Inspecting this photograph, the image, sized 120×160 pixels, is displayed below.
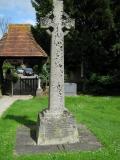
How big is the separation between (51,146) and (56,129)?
0.51 meters

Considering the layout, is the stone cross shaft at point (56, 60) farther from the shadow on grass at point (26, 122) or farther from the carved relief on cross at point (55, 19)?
the shadow on grass at point (26, 122)

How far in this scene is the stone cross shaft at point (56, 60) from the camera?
10.9 metres

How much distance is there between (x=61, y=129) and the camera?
10695mm

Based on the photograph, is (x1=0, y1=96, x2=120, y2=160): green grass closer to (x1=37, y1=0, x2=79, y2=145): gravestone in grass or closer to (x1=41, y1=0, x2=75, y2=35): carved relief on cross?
(x1=37, y1=0, x2=79, y2=145): gravestone in grass

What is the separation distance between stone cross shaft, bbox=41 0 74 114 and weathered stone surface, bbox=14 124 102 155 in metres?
0.94

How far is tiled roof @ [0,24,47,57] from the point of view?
2675 cm

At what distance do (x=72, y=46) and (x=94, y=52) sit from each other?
1465mm

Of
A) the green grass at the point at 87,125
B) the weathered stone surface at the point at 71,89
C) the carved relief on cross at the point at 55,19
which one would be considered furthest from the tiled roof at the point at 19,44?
the carved relief on cross at the point at 55,19

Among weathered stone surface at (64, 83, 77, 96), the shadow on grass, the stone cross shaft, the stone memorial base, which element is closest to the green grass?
the shadow on grass

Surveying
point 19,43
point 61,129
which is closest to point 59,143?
point 61,129

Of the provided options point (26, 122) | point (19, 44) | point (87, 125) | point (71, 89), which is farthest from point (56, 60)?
point (19, 44)

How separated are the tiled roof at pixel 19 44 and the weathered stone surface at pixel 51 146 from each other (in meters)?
15.3

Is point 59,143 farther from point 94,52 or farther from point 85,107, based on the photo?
point 94,52

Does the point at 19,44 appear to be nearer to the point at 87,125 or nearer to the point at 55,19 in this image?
the point at 87,125
